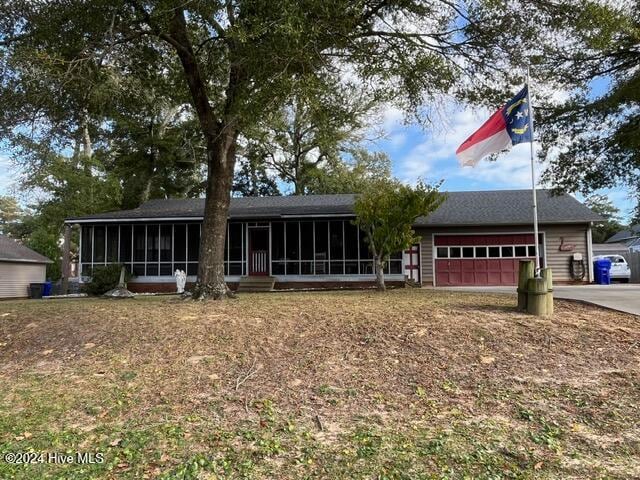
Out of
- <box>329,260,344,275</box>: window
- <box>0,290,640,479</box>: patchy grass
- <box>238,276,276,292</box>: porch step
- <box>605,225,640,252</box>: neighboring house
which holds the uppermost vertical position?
<box>605,225,640,252</box>: neighboring house

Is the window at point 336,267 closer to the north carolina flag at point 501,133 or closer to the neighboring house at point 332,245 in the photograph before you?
the neighboring house at point 332,245

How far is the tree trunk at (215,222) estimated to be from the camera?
413 inches

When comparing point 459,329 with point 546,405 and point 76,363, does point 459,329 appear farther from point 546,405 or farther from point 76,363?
point 76,363

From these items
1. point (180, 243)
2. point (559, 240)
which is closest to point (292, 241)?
point (180, 243)

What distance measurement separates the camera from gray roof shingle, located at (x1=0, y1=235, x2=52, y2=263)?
25.3 metres

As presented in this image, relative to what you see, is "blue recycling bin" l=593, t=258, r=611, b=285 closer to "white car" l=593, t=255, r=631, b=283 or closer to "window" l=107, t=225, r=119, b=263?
"white car" l=593, t=255, r=631, b=283

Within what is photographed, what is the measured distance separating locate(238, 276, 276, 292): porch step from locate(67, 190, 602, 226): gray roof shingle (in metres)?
2.46

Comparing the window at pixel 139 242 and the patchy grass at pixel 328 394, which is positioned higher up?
the window at pixel 139 242

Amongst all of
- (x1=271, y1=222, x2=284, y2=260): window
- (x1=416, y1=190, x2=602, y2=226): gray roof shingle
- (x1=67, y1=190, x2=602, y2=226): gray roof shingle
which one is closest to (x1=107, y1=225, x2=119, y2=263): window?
(x1=67, y1=190, x2=602, y2=226): gray roof shingle

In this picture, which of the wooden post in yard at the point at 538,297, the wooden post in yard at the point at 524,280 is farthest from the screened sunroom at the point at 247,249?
the wooden post in yard at the point at 538,297

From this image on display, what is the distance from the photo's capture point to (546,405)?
180 inches

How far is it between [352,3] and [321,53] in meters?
1.07

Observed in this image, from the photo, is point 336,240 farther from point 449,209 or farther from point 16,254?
point 16,254

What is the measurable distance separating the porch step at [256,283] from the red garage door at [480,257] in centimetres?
674
